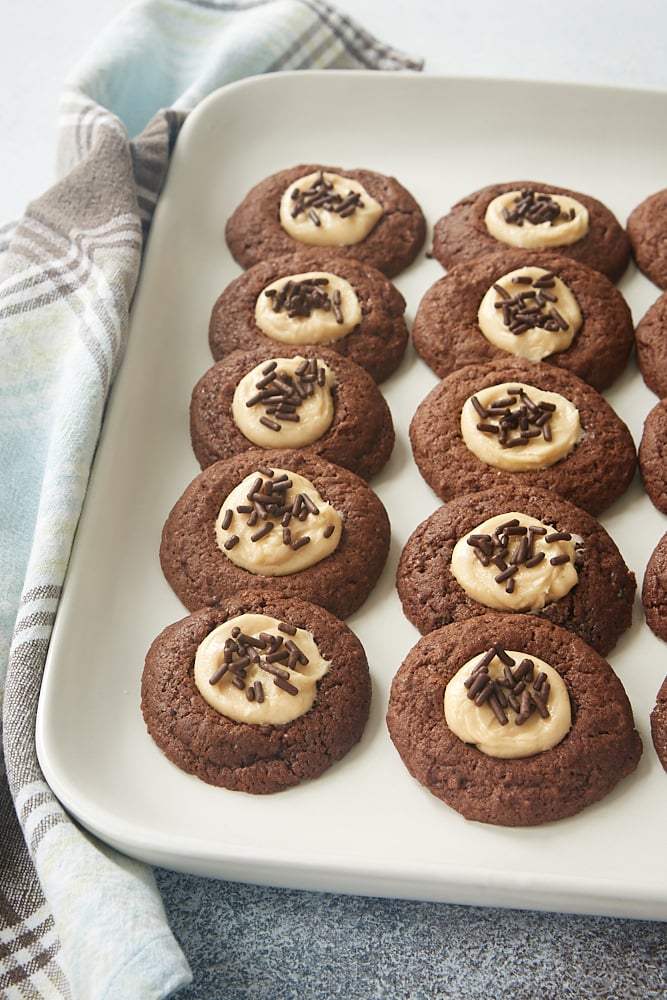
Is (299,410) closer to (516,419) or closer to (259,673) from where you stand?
(516,419)

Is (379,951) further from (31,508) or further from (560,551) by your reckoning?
(31,508)

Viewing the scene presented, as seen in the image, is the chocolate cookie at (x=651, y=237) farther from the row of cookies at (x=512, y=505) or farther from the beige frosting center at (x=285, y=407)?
the beige frosting center at (x=285, y=407)

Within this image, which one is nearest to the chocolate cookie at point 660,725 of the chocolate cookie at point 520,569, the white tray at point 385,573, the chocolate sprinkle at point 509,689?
the white tray at point 385,573

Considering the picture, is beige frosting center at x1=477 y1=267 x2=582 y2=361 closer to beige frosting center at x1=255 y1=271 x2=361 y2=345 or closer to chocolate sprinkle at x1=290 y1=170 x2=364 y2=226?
beige frosting center at x1=255 y1=271 x2=361 y2=345

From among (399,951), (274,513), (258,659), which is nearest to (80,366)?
(274,513)

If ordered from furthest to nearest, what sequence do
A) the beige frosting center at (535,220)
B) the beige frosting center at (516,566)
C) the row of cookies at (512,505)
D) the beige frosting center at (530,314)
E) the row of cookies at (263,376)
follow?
1. the beige frosting center at (535,220)
2. the beige frosting center at (530,314)
3. the row of cookies at (263,376)
4. the beige frosting center at (516,566)
5. the row of cookies at (512,505)
